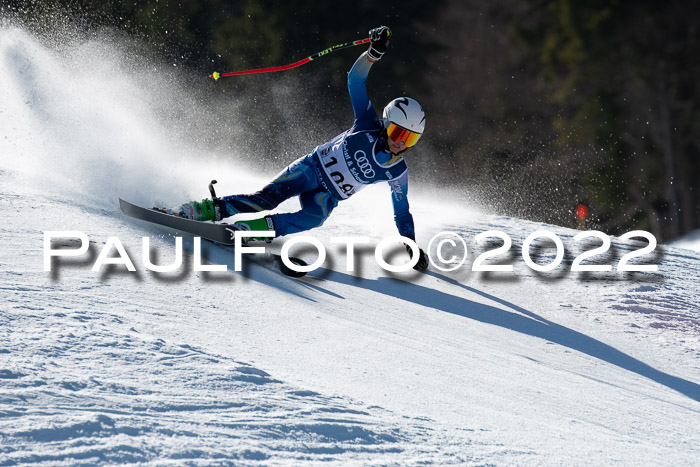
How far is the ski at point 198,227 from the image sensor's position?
4492mm

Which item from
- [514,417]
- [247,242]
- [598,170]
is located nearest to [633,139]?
[598,170]

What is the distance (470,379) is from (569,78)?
2032 centimetres

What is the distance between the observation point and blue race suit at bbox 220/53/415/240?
4895mm

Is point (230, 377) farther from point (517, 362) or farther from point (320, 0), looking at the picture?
point (320, 0)

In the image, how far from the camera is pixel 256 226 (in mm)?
4703

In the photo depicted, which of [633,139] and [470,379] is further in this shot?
[633,139]

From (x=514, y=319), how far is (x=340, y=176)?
52.8 inches

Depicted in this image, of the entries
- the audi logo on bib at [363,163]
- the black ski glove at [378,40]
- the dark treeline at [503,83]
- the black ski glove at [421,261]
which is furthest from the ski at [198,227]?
the dark treeline at [503,83]

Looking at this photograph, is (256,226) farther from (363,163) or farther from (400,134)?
(400,134)

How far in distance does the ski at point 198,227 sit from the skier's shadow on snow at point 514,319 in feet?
0.75

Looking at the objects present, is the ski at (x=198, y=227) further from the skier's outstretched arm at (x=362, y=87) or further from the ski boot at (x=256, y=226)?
the skier's outstretched arm at (x=362, y=87)

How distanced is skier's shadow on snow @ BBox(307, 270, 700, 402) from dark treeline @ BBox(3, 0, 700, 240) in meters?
17.1

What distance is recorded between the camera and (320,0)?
25719 mm

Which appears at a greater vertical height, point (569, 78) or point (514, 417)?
point (569, 78)
